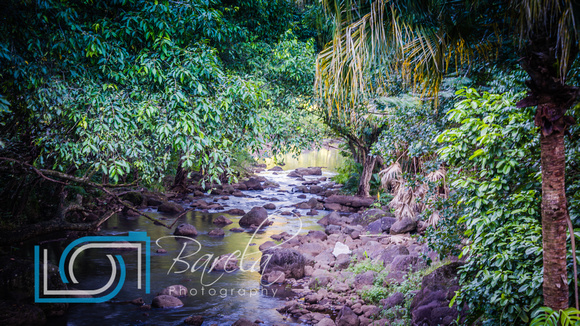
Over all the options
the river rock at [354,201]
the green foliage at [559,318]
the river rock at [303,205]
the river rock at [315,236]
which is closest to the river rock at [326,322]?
the green foliage at [559,318]

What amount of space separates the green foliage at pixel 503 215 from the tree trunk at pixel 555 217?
358mm

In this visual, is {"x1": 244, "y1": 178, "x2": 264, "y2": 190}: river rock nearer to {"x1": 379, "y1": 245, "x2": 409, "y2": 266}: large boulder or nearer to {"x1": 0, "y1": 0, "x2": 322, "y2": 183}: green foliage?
{"x1": 379, "y1": 245, "x2": 409, "y2": 266}: large boulder

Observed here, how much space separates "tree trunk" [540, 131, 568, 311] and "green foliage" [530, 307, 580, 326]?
3.7 inches

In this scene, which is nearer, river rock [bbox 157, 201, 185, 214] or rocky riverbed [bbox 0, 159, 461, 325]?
rocky riverbed [bbox 0, 159, 461, 325]

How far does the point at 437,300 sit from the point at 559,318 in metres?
3.62

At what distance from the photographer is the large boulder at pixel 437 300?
597 cm

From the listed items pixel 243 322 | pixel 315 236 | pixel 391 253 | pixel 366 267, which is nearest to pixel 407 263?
pixel 391 253

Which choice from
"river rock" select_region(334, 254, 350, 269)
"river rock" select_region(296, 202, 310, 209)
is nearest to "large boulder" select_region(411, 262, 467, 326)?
"river rock" select_region(334, 254, 350, 269)

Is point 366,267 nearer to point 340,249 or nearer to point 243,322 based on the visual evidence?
point 340,249

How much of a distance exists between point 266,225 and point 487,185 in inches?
485

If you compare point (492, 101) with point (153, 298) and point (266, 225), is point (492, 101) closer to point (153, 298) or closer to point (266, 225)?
point (153, 298)

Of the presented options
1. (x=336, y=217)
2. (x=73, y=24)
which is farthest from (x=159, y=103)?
(x=336, y=217)

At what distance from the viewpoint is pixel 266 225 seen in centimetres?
1586

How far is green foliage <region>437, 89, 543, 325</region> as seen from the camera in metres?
3.72
